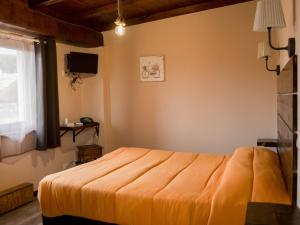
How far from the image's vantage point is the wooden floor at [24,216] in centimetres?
303

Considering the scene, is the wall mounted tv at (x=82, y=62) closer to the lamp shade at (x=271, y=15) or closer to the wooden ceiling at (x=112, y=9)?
the wooden ceiling at (x=112, y=9)

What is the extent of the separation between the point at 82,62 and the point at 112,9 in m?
1.01

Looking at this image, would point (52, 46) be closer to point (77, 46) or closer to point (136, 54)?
point (77, 46)

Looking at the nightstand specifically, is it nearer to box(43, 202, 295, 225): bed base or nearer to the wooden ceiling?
the wooden ceiling

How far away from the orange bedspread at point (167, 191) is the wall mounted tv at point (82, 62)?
2029 millimetres

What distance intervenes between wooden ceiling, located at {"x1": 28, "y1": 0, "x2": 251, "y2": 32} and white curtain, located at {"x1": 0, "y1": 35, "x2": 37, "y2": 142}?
0.57 m

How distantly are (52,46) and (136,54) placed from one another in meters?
1.34

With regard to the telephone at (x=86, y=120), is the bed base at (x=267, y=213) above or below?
below

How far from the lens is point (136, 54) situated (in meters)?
4.64

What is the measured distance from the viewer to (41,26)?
143 inches

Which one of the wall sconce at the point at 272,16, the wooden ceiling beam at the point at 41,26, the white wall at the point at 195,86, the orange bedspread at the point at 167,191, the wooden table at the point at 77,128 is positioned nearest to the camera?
the wall sconce at the point at 272,16

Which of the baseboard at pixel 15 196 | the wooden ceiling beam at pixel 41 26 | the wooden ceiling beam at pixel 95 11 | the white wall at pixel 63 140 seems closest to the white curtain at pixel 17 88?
the wooden ceiling beam at pixel 41 26

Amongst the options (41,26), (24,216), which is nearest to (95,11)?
(41,26)

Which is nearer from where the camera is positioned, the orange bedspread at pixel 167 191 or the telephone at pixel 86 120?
the orange bedspread at pixel 167 191
